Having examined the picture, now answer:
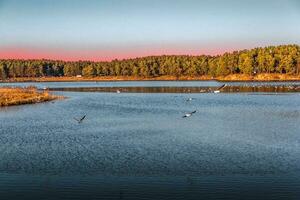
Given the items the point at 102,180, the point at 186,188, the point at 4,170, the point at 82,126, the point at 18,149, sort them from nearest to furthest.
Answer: the point at 186,188 < the point at 102,180 < the point at 4,170 < the point at 18,149 < the point at 82,126

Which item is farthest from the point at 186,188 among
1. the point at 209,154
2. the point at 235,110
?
the point at 235,110

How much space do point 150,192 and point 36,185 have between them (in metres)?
5.31

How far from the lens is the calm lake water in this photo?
62.0ft

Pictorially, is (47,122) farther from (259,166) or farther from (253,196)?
(253,196)

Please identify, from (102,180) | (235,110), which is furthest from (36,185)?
(235,110)

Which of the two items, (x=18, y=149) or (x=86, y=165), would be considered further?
(x=18, y=149)

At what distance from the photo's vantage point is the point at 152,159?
2523 cm

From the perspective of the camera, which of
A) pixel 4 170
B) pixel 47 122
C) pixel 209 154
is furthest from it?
pixel 47 122

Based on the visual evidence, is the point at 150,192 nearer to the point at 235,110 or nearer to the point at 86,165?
the point at 86,165

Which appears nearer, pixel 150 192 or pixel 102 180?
pixel 150 192

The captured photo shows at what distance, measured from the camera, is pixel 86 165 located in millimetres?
23969

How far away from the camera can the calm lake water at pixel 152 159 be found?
18.9m

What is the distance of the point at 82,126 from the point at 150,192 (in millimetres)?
23900

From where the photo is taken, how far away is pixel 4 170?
23.0 m
